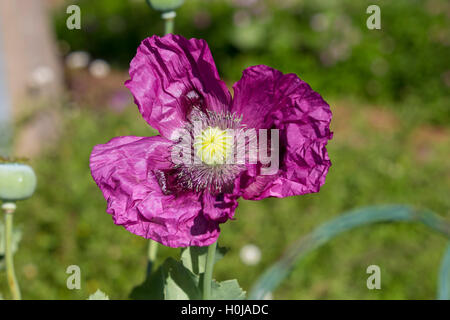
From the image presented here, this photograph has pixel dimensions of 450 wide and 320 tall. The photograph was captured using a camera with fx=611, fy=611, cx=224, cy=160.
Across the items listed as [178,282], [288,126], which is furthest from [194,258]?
[288,126]

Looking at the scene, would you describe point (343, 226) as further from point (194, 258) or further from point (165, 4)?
point (165, 4)

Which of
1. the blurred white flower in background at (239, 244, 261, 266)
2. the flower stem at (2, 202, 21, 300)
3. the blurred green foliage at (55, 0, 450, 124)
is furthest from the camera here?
the blurred green foliage at (55, 0, 450, 124)

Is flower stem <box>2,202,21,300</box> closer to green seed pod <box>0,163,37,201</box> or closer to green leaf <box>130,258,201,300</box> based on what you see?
green seed pod <box>0,163,37,201</box>

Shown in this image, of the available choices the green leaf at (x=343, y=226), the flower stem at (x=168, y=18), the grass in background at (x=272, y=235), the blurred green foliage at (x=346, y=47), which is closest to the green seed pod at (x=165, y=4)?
the flower stem at (x=168, y=18)

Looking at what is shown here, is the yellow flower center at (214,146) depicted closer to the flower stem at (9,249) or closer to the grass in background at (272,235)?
the flower stem at (9,249)

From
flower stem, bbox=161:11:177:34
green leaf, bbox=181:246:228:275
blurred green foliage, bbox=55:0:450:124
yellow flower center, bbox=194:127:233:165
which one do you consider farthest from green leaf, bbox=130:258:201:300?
blurred green foliage, bbox=55:0:450:124

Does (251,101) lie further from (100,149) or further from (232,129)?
(100,149)
